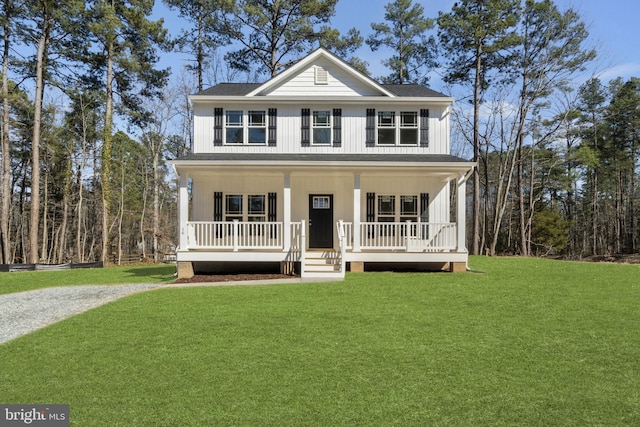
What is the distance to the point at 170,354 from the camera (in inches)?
207

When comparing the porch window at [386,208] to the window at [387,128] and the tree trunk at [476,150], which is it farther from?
the tree trunk at [476,150]

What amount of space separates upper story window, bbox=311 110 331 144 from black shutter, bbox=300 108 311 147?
215 mm

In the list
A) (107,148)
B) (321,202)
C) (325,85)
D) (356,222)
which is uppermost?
(325,85)

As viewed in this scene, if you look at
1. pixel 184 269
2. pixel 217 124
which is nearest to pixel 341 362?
pixel 184 269

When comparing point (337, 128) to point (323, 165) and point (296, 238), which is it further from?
point (296, 238)

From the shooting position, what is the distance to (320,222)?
1466cm

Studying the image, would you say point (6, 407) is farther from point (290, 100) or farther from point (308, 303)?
point (290, 100)

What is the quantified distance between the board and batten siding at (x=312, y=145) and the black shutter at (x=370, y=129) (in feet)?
0.39

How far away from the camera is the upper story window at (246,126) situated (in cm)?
1469

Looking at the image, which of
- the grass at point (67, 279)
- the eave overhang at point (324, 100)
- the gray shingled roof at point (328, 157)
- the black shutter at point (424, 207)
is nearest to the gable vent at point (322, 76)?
the eave overhang at point (324, 100)

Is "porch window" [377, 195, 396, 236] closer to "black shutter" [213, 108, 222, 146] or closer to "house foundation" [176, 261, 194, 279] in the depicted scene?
"black shutter" [213, 108, 222, 146]

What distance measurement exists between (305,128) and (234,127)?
267 cm

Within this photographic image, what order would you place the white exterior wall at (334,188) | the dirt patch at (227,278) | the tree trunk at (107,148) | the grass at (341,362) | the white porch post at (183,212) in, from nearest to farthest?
1. the grass at (341,362)
2. the dirt patch at (227,278)
3. the white porch post at (183,212)
4. the white exterior wall at (334,188)
5. the tree trunk at (107,148)

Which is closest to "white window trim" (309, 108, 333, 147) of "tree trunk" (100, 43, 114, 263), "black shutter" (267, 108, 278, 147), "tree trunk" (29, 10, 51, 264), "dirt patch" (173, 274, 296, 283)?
"black shutter" (267, 108, 278, 147)
